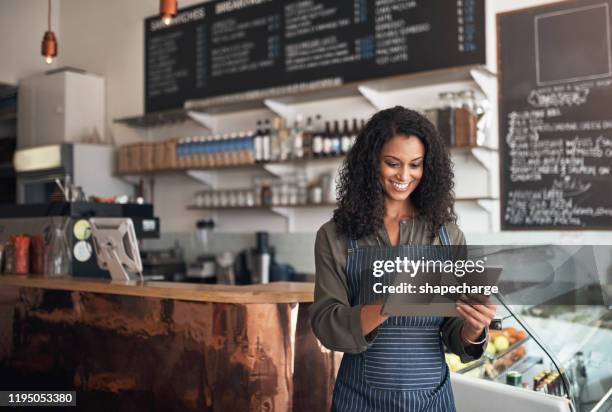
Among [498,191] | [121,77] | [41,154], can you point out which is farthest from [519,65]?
[41,154]

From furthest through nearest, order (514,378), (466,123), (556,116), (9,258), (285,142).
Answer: (285,142)
(9,258)
(466,123)
(556,116)
(514,378)

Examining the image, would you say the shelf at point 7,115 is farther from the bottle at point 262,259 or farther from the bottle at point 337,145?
the bottle at point 337,145

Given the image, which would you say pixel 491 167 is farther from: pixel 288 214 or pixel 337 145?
pixel 288 214

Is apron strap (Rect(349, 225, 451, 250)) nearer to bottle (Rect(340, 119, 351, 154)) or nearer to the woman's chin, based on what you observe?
the woman's chin

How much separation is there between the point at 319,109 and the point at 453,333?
3.53 metres

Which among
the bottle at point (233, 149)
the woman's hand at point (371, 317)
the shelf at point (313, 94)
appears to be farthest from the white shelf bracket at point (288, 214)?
the woman's hand at point (371, 317)

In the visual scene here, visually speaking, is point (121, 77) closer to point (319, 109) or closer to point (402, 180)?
point (319, 109)

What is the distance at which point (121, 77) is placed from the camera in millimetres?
6273

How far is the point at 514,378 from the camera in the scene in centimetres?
229

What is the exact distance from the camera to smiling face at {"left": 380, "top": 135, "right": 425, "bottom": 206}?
154cm

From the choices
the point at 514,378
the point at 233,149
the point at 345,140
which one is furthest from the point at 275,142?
the point at 514,378

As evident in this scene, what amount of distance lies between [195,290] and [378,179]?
4.62 feet

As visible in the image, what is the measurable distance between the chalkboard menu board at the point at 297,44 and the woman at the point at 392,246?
2725mm

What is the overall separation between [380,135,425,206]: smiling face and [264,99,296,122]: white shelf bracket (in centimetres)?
346
